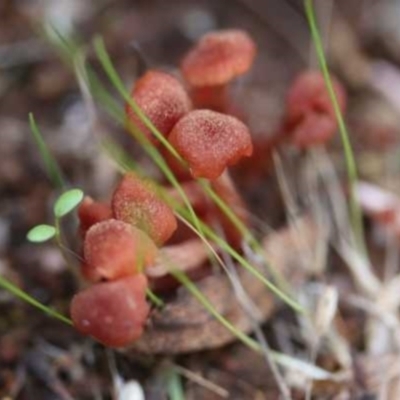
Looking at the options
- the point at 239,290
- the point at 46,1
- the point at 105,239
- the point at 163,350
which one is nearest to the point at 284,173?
the point at 239,290

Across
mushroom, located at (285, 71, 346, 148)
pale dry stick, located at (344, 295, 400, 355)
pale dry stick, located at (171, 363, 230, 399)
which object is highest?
mushroom, located at (285, 71, 346, 148)

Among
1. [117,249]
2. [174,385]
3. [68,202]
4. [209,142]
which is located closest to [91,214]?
[68,202]

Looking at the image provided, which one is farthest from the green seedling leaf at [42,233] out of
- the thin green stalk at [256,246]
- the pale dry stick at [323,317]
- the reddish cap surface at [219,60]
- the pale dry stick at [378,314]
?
the pale dry stick at [378,314]

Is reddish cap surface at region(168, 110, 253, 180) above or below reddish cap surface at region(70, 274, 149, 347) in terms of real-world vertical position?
above

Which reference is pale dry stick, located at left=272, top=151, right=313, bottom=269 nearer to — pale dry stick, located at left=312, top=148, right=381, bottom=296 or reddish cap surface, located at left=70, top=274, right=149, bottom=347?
pale dry stick, located at left=312, top=148, right=381, bottom=296

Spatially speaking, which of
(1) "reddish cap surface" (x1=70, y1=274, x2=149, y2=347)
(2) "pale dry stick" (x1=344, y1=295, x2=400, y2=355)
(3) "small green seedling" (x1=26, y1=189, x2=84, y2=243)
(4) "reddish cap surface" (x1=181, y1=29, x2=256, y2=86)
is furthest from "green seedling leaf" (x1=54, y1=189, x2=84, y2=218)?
(2) "pale dry stick" (x1=344, y1=295, x2=400, y2=355)

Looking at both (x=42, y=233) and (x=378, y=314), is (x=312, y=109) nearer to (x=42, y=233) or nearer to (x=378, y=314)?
(x=378, y=314)

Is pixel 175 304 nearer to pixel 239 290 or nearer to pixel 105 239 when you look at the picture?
pixel 239 290

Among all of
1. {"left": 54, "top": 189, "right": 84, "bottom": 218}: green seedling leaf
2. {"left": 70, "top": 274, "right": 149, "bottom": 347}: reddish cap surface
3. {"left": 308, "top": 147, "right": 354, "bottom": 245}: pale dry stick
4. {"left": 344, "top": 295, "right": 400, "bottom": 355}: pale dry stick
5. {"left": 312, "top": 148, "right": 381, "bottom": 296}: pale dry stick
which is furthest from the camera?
{"left": 308, "top": 147, "right": 354, "bottom": 245}: pale dry stick
